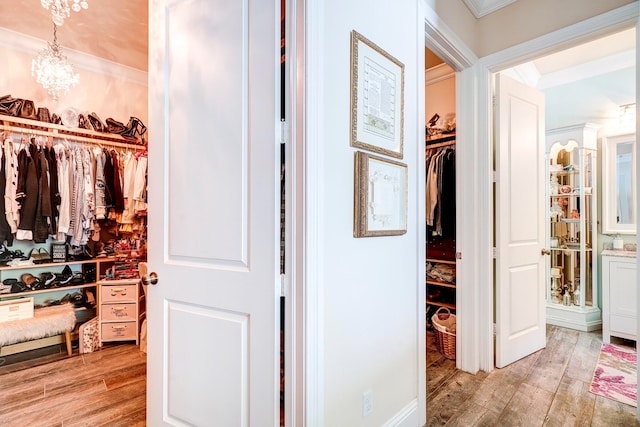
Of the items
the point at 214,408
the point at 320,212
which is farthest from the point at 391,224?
the point at 214,408

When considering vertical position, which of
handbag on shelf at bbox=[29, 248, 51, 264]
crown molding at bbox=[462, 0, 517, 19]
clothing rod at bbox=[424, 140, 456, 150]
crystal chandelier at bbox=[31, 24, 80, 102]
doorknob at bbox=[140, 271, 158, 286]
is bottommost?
handbag on shelf at bbox=[29, 248, 51, 264]

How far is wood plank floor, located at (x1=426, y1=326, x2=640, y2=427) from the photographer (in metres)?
1.92

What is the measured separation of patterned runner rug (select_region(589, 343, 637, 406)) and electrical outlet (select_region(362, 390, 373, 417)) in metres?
1.83

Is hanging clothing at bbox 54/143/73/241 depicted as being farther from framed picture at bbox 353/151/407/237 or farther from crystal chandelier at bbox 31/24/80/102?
framed picture at bbox 353/151/407/237

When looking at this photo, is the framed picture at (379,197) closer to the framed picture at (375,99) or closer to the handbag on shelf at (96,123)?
the framed picture at (375,99)

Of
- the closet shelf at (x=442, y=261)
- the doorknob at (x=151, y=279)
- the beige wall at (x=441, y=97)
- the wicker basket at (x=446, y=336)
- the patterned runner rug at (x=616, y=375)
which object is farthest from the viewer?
the beige wall at (x=441, y=97)

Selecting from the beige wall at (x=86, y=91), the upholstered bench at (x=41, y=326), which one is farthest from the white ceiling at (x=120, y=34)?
the upholstered bench at (x=41, y=326)

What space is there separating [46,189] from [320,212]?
296 cm

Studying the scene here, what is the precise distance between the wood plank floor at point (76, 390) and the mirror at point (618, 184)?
4622 mm

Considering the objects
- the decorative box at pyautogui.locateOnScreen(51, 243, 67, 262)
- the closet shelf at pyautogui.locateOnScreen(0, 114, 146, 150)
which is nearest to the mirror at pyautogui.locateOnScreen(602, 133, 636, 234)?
the closet shelf at pyautogui.locateOnScreen(0, 114, 146, 150)

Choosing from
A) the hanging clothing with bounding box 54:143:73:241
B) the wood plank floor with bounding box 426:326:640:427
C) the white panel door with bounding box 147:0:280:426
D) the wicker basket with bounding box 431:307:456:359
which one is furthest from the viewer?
the hanging clothing with bounding box 54:143:73:241

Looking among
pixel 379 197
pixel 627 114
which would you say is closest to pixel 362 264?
pixel 379 197

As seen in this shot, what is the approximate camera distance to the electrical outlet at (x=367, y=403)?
1.49 m

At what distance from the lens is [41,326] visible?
8.96 feet
